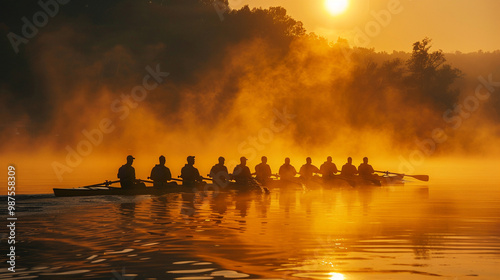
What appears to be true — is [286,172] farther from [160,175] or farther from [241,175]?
[160,175]

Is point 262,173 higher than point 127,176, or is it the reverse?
point 262,173

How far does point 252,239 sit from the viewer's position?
19156 millimetres

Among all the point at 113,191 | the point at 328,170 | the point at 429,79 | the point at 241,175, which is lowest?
the point at 113,191

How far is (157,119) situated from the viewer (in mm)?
90812

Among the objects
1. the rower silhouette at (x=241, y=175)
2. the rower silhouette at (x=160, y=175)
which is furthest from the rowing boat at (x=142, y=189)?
the rower silhouette at (x=160, y=175)

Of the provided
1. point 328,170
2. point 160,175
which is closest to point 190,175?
point 160,175

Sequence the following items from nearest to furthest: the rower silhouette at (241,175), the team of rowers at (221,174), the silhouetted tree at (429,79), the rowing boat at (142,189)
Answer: the rowing boat at (142,189) → the team of rowers at (221,174) → the rower silhouette at (241,175) → the silhouetted tree at (429,79)

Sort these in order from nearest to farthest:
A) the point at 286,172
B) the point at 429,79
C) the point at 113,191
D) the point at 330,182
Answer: the point at 113,191, the point at 286,172, the point at 330,182, the point at 429,79

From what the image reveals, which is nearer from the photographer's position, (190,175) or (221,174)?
(190,175)

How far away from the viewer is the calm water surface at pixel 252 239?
14562 millimetres

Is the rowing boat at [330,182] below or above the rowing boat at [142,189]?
above

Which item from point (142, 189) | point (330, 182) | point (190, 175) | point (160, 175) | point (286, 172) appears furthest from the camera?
point (330, 182)

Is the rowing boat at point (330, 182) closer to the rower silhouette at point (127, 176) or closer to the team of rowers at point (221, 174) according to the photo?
the team of rowers at point (221, 174)

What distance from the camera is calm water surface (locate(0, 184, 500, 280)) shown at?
47.8 ft
